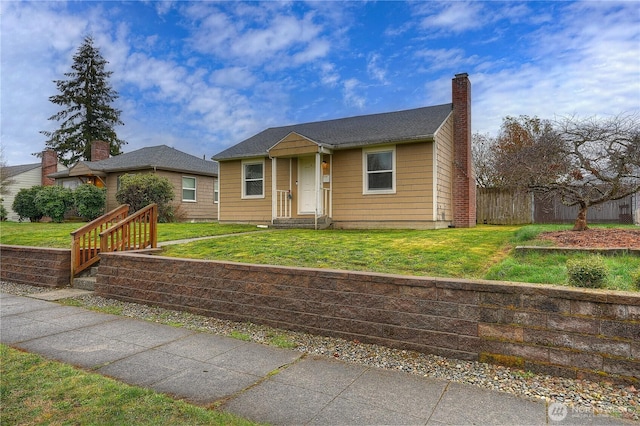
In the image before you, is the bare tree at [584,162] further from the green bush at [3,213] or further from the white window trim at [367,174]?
the green bush at [3,213]

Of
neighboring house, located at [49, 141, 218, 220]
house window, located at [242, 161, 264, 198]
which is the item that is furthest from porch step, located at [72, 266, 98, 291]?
neighboring house, located at [49, 141, 218, 220]

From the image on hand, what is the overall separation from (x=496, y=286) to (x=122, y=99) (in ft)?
139

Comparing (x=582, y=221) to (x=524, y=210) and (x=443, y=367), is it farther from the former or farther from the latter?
(x=524, y=210)

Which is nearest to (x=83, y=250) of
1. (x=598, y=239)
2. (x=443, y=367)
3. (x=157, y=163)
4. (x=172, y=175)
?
(x=443, y=367)

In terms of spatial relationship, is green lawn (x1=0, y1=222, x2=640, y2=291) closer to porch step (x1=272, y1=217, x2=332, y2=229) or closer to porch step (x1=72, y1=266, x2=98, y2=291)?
porch step (x1=72, y1=266, x2=98, y2=291)

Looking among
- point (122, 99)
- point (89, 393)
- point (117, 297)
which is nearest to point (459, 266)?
point (89, 393)

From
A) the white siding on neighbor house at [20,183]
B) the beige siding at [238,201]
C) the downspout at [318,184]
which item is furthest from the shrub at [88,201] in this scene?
the downspout at [318,184]

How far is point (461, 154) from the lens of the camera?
13.2m

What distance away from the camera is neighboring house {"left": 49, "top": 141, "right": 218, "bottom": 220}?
19.3 meters

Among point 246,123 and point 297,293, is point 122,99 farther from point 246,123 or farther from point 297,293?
point 297,293

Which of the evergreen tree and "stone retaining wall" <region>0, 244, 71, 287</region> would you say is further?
the evergreen tree
